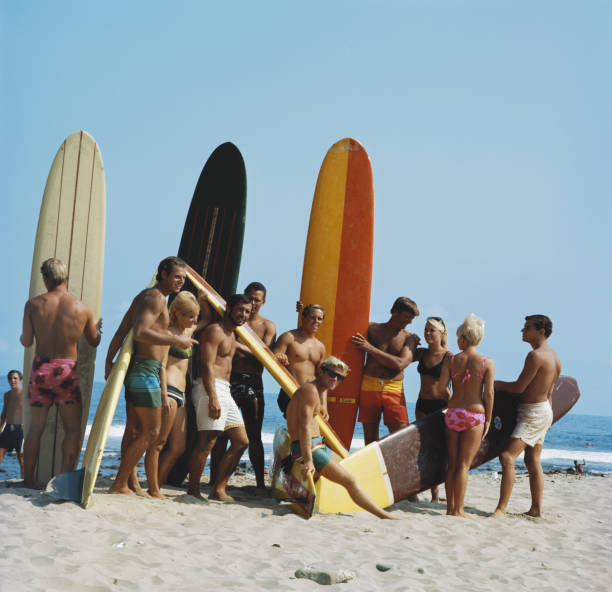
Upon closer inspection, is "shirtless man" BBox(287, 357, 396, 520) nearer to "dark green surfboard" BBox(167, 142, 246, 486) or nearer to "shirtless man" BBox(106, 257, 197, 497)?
"shirtless man" BBox(106, 257, 197, 497)

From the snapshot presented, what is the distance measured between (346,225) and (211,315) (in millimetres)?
1704

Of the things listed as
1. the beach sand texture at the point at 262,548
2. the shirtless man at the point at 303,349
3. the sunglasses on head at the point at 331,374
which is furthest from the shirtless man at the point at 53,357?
the sunglasses on head at the point at 331,374

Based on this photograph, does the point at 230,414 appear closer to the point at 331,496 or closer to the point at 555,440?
the point at 331,496

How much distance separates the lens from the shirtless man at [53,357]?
189 inches

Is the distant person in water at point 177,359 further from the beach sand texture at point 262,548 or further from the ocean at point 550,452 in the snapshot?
the ocean at point 550,452

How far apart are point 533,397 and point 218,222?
3.40 metres

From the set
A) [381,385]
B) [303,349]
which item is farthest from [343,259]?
[303,349]

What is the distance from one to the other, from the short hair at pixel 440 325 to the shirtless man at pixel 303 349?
2.93ft

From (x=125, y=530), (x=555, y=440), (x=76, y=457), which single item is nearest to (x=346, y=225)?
(x=76, y=457)

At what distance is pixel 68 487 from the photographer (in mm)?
4164

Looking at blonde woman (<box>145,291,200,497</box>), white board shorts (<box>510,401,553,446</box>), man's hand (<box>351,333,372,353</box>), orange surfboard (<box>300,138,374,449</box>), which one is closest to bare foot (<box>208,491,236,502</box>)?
blonde woman (<box>145,291,200,497</box>)

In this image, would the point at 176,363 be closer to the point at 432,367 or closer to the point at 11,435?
the point at 432,367

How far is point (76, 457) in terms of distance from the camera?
493 cm

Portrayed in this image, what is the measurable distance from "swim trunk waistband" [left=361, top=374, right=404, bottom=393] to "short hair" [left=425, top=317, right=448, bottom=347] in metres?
0.64
